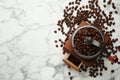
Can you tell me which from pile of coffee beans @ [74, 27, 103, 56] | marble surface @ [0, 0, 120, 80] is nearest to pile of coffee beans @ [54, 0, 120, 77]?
marble surface @ [0, 0, 120, 80]

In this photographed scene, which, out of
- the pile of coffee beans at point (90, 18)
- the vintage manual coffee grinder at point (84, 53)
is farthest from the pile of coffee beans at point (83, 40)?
the pile of coffee beans at point (90, 18)

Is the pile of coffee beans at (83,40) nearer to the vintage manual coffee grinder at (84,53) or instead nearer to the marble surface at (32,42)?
the vintage manual coffee grinder at (84,53)

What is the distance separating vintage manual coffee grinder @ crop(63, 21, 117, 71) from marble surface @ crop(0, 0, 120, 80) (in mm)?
75

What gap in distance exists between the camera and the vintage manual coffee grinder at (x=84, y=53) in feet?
5.36

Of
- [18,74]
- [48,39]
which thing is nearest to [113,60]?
[48,39]

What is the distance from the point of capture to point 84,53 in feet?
5.49

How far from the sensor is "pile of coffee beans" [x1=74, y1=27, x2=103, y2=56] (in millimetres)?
1666

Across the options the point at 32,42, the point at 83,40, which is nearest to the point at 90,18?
the point at 83,40

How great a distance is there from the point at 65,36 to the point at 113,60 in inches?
14.9

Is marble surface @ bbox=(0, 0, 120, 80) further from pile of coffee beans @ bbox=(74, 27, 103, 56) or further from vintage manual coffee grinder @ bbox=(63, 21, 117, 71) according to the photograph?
pile of coffee beans @ bbox=(74, 27, 103, 56)

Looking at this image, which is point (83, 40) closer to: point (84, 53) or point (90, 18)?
point (84, 53)

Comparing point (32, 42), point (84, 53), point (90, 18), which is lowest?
point (84, 53)

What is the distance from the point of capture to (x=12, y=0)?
1.98 meters

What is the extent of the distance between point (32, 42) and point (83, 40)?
0.40 meters
